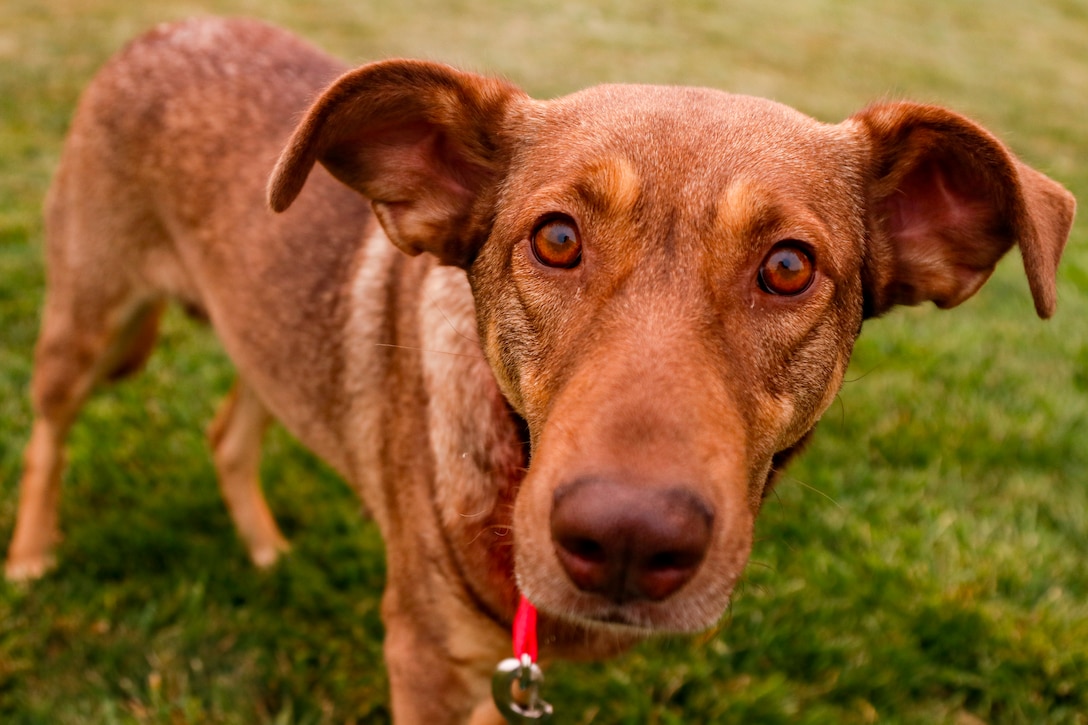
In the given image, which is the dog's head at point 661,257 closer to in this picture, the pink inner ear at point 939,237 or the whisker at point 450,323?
the pink inner ear at point 939,237

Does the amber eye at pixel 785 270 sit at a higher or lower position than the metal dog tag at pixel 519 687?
higher

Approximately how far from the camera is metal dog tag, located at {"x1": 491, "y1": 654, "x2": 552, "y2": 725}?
257 cm

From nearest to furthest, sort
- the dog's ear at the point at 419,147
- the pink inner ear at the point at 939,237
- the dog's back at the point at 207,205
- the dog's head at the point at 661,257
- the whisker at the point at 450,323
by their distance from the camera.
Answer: the dog's head at the point at 661,257, the dog's ear at the point at 419,147, the pink inner ear at the point at 939,237, the whisker at the point at 450,323, the dog's back at the point at 207,205

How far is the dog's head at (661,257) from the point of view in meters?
1.75

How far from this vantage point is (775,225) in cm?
211

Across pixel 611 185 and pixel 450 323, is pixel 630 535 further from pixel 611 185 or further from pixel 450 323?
pixel 450 323

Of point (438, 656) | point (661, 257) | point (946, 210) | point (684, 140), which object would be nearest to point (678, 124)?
point (684, 140)

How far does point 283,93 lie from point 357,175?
124 centimetres

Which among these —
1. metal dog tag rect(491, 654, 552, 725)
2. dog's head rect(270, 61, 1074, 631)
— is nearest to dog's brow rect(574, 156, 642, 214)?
dog's head rect(270, 61, 1074, 631)

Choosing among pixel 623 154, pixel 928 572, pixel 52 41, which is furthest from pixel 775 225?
pixel 52 41

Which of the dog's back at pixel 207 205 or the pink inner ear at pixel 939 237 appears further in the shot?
the dog's back at pixel 207 205

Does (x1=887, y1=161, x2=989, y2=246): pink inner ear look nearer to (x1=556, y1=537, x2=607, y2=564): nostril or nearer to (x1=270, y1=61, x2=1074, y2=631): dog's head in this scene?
(x1=270, y1=61, x2=1074, y2=631): dog's head

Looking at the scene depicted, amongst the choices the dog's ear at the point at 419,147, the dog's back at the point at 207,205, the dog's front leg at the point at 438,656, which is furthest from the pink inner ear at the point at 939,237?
the dog's back at the point at 207,205

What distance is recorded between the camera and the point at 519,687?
103 inches
